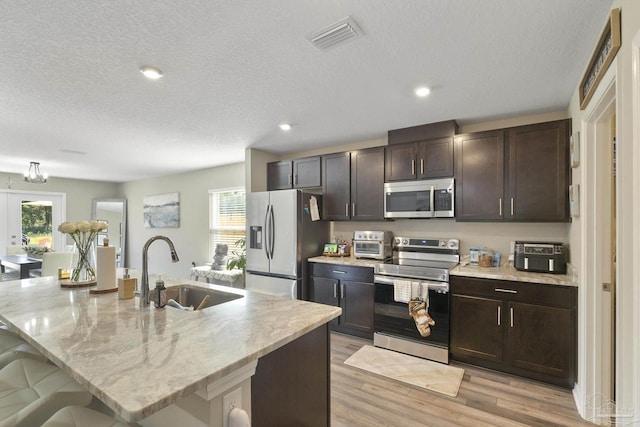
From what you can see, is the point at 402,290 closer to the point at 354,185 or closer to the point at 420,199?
the point at 420,199

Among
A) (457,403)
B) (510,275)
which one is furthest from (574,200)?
(457,403)

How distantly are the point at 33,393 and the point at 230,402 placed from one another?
91 cm

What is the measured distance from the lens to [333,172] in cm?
396

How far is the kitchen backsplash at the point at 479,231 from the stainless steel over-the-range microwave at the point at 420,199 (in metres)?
0.35

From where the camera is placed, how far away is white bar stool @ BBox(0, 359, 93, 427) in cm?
105

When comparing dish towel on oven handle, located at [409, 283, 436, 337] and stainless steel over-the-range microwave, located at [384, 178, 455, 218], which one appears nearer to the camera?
dish towel on oven handle, located at [409, 283, 436, 337]

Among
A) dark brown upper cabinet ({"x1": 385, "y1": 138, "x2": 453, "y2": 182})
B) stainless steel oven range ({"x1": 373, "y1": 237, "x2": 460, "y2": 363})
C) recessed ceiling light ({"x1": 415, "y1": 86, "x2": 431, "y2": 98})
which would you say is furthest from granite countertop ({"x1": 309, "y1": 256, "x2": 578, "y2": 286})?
recessed ceiling light ({"x1": 415, "y1": 86, "x2": 431, "y2": 98})

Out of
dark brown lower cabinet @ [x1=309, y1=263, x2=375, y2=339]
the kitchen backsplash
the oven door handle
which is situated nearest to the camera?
the oven door handle

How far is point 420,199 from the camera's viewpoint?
131 inches

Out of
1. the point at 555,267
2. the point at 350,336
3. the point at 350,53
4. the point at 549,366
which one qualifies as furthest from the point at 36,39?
the point at 549,366

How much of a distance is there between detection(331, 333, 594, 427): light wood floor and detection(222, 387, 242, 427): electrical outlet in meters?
1.30

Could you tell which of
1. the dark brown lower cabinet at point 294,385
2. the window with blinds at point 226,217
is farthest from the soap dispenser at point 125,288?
the window with blinds at point 226,217

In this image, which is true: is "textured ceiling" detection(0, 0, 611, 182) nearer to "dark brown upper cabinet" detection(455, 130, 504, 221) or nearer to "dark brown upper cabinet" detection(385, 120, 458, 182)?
"dark brown upper cabinet" detection(385, 120, 458, 182)

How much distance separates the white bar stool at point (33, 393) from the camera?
1054 millimetres
